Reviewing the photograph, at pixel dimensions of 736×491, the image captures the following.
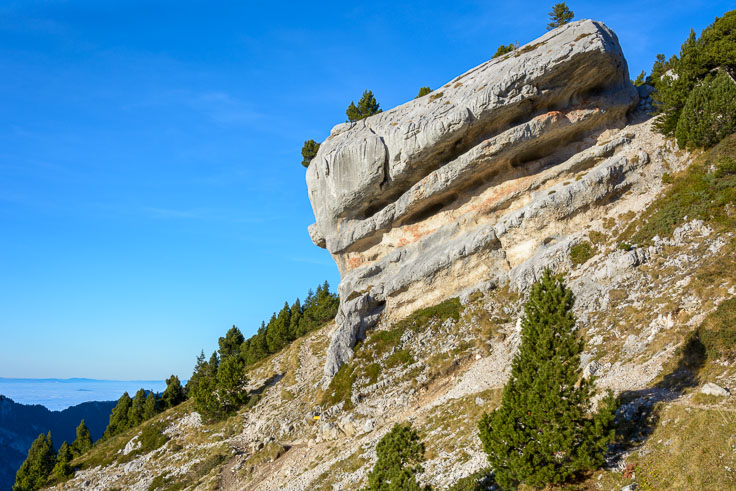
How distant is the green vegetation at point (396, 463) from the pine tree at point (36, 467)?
2538 inches

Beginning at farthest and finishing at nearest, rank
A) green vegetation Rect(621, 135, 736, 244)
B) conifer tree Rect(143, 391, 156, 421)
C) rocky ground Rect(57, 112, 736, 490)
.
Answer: conifer tree Rect(143, 391, 156, 421)
green vegetation Rect(621, 135, 736, 244)
rocky ground Rect(57, 112, 736, 490)

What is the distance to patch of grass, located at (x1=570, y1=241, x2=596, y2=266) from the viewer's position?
115 ft

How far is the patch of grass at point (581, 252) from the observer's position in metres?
34.9

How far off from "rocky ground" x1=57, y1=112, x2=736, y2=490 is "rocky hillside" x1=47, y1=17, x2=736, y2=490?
15 centimetres

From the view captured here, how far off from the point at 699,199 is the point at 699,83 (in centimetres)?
1367

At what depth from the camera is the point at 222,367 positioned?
178 feet

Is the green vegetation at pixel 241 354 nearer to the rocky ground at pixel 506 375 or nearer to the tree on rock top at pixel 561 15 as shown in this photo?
the rocky ground at pixel 506 375

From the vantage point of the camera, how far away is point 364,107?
209 ft

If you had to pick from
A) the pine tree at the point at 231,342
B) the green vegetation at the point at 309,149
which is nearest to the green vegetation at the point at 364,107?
the green vegetation at the point at 309,149

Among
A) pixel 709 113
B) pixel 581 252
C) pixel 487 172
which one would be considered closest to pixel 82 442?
pixel 487 172

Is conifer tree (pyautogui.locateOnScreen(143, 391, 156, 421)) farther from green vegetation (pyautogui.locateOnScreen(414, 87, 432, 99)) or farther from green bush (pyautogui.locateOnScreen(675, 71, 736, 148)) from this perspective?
green bush (pyautogui.locateOnScreen(675, 71, 736, 148))

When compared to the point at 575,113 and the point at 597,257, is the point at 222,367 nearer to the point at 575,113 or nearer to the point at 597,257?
the point at 597,257

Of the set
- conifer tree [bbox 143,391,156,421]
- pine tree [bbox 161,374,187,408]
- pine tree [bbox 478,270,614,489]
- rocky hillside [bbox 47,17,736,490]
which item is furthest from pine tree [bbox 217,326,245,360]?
pine tree [bbox 478,270,614,489]

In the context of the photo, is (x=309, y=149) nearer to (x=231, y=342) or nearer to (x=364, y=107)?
(x=364, y=107)
